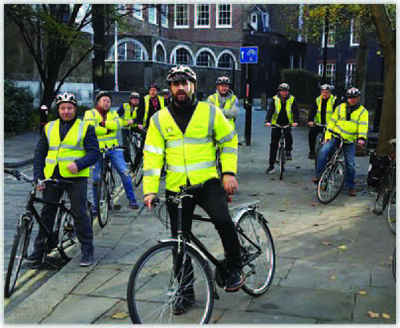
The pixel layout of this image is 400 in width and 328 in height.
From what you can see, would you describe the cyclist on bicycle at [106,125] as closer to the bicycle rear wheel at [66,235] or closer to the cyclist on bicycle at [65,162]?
the bicycle rear wheel at [66,235]

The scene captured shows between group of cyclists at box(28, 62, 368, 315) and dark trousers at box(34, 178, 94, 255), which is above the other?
group of cyclists at box(28, 62, 368, 315)

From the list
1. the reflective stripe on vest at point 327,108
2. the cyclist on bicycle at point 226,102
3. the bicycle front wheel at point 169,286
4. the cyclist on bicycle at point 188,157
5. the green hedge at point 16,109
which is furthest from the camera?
the green hedge at point 16,109

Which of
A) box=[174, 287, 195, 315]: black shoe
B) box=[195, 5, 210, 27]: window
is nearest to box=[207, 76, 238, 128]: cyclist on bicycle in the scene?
box=[174, 287, 195, 315]: black shoe

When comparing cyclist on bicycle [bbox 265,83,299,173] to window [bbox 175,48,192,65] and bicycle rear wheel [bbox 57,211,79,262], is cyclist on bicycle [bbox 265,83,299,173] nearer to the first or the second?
bicycle rear wheel [bbox 57,211,79,262]

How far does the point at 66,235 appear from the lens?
6.43 m

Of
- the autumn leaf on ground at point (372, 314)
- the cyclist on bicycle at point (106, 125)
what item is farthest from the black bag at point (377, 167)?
the autumn leaf on ground at point (372, 314)

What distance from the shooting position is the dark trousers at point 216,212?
4.39 metres

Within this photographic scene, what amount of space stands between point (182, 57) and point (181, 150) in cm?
4206

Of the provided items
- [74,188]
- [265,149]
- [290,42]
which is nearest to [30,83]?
[265,149]

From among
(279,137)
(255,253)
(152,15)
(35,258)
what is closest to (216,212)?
(255,253)

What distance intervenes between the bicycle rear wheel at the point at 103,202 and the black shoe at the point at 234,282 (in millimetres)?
3373

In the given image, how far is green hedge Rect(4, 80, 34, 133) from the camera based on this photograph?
60.9ft

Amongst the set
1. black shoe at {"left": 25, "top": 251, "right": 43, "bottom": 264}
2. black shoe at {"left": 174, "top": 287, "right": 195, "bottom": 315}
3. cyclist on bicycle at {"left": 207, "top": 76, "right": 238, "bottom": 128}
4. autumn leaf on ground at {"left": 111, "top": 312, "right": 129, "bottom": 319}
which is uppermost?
cyclist on bicycle at {"left": 207, "top": 76, "right": 238, "bottom": 128}

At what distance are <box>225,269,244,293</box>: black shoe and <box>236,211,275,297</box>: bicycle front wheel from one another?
16cm
